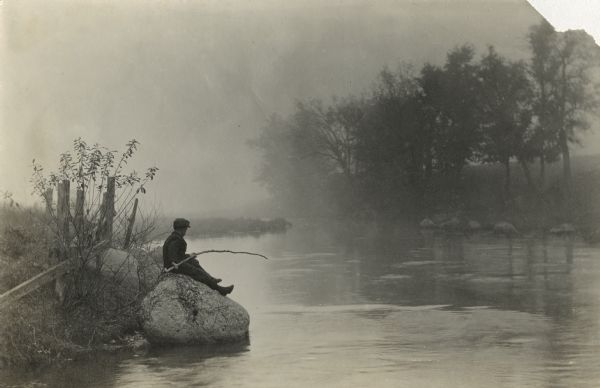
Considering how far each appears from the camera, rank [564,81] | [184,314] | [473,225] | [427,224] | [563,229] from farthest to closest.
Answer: [427,224] → [473,225] → [564,81] → [563,229] → [184,314]

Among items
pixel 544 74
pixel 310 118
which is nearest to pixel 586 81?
pixel 544 74

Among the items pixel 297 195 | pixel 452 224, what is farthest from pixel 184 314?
pixel 452 224

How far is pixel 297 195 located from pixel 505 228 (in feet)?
32.2

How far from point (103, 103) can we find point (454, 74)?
57.7 ft

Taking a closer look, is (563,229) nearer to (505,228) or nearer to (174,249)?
(505,228)

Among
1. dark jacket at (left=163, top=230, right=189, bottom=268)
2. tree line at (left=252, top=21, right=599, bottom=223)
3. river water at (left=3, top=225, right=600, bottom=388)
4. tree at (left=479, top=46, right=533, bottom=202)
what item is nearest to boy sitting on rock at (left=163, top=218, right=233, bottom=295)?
dark jacket at (left=163, top=230, right=189, bottom=268)

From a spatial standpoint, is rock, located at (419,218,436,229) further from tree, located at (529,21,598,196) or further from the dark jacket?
the dark jacket

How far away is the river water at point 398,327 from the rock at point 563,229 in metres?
4.81

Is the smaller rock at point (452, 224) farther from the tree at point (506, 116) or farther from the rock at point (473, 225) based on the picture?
the tree at point (506, 116)

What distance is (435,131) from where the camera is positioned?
39.7 metres

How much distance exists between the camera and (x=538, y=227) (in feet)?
122

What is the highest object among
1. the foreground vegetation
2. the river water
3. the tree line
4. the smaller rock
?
the tree line

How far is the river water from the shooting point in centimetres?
1121

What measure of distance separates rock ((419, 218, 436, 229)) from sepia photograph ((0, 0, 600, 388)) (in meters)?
0.07
